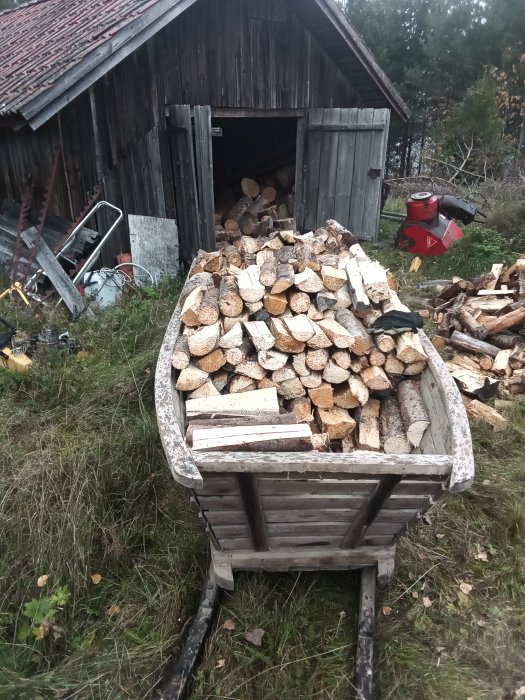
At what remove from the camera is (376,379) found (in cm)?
322

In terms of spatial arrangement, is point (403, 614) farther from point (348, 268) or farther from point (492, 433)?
point (348, 268)

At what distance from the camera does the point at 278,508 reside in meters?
2.26

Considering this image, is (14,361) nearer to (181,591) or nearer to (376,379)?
(181,591)

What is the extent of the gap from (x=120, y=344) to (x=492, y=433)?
3303 mm

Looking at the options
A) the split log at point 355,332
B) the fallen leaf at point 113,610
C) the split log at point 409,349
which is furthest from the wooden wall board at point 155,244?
the fallen leaf at point 113,610

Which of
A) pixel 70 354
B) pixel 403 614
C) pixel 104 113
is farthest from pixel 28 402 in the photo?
pixel 104 113

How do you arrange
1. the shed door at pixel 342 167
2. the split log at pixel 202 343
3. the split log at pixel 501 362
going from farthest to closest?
1. the shed door at pixel 342 167
2. the split log at pixel 501 362
3. the split log at pixel 202 343

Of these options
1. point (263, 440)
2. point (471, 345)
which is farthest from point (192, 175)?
point (263, 440)

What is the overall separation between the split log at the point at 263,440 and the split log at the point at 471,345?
10.5 feet

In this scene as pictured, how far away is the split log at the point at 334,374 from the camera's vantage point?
3.20 metres

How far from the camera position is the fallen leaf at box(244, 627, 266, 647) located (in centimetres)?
254

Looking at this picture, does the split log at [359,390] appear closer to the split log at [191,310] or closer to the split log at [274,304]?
the split log at [274,304]

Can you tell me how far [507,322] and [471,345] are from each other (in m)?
0.48

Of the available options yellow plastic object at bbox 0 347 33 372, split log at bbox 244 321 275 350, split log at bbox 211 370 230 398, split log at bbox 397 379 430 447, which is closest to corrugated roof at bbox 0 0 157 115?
yellow plastic object at bbox 0 347 33 372
